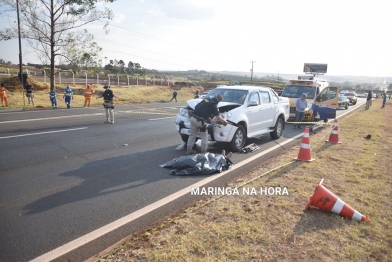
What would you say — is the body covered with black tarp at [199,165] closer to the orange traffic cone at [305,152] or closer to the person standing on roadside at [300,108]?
the orange traffic cone at [305,152]

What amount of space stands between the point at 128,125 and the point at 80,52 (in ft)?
48.4

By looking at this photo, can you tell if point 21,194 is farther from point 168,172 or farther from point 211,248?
point 211,248

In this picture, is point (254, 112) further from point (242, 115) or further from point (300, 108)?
point (300, 108)

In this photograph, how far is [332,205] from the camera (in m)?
4.26

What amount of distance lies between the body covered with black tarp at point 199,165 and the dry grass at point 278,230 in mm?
707

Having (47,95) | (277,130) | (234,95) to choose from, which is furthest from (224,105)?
(47,95)

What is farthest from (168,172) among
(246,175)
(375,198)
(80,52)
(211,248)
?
(80,52)

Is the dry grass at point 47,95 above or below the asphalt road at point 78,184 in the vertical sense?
above

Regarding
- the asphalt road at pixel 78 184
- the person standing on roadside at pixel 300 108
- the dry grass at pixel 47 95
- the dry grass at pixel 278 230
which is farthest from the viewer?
the dry grass at pixel 47 95

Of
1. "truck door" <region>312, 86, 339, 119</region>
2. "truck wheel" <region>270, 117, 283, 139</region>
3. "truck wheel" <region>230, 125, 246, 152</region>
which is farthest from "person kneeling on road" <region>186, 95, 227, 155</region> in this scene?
"truck door" <region>312, 86, 339, 119</region>

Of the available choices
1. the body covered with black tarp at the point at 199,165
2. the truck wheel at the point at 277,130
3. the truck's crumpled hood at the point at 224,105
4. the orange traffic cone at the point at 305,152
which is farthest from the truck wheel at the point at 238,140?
the truck wheel at the point at 277,130

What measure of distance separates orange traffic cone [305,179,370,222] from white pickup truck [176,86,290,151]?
3.66 m

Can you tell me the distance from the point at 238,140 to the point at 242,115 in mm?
710

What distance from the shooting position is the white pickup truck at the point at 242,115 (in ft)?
25.9
